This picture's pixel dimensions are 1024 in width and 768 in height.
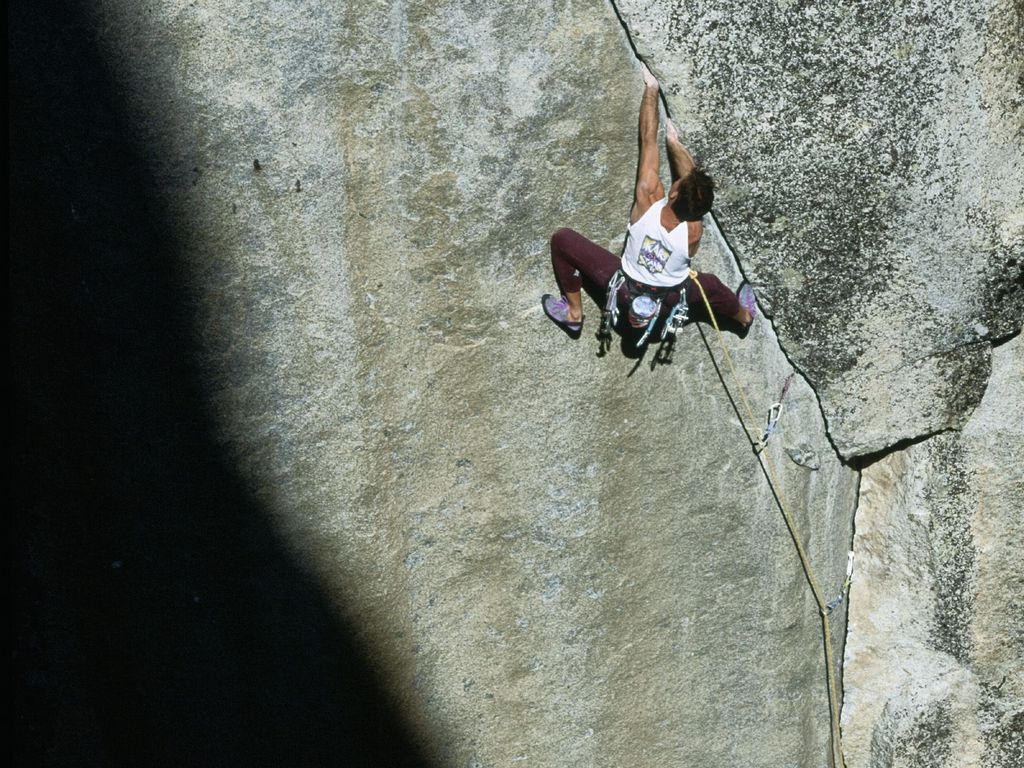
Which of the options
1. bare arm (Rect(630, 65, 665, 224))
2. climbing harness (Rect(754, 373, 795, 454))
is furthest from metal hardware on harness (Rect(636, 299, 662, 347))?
climbing harness (Rect(754, 373, 795, 454))

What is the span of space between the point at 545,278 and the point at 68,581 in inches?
51.5

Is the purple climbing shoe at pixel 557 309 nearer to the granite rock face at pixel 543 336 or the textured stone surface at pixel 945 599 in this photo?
the granite rock face at pixel 543 336

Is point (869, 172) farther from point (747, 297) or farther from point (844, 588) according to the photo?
point (844, 588)

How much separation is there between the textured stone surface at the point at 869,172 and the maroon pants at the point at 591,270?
0.12 meters

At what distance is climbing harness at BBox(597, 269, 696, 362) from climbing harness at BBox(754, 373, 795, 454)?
362 millimetres

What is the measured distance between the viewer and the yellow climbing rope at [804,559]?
2.94 metres

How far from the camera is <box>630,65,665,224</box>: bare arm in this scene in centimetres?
264

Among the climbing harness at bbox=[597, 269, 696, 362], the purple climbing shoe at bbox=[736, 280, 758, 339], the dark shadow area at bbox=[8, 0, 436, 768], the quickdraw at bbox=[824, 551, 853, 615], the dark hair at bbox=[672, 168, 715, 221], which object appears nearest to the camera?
the dark shadow area at bbox=[8, 0, 436, 768]

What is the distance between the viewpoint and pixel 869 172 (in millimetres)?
2715

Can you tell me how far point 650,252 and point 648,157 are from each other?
0.22 metres

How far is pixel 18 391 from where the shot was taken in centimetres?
246

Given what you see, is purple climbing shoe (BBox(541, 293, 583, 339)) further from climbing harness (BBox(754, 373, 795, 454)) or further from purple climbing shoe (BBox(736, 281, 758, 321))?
climbing harness (BBox(754, 373, 795, 454))

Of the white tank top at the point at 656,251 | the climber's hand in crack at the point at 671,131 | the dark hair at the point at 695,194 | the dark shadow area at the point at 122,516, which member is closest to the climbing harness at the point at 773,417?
the white tank top at the point at 656,251

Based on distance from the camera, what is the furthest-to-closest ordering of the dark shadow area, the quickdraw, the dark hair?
the quickdraw
the dark hair
the dark shadow area
